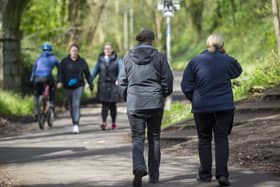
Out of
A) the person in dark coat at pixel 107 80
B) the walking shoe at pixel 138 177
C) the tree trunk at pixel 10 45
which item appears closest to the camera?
the walking shoe at pixel 138 177

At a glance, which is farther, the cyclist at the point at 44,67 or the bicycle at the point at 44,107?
the bicycle at the point at 44,107

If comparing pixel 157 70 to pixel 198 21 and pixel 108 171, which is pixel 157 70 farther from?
pixel 198 21

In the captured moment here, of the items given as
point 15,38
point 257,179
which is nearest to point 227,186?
point 257,179

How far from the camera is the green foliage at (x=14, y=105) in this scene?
21.2 metres

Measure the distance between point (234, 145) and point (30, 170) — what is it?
10.1ft

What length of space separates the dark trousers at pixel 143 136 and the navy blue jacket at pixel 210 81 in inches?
20.0

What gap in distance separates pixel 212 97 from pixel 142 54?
1.01 m

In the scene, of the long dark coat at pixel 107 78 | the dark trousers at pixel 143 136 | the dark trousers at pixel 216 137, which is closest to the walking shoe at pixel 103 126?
the long dark coat at pixel 107 78

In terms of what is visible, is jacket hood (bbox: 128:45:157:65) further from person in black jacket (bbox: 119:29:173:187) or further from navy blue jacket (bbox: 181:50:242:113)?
navy blue jacket (bbox: 181:50:242:113)

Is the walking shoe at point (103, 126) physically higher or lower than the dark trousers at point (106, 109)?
lower

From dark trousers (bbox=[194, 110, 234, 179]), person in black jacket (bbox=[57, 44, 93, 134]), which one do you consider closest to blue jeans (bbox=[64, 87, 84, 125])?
person in black jacket (bbox=[57, 44, 93, 134])

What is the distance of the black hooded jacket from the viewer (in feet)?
31.1

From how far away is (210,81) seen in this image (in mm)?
9344

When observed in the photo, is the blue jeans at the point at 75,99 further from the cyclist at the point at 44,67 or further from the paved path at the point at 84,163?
the cyclist at the point at 44,67
